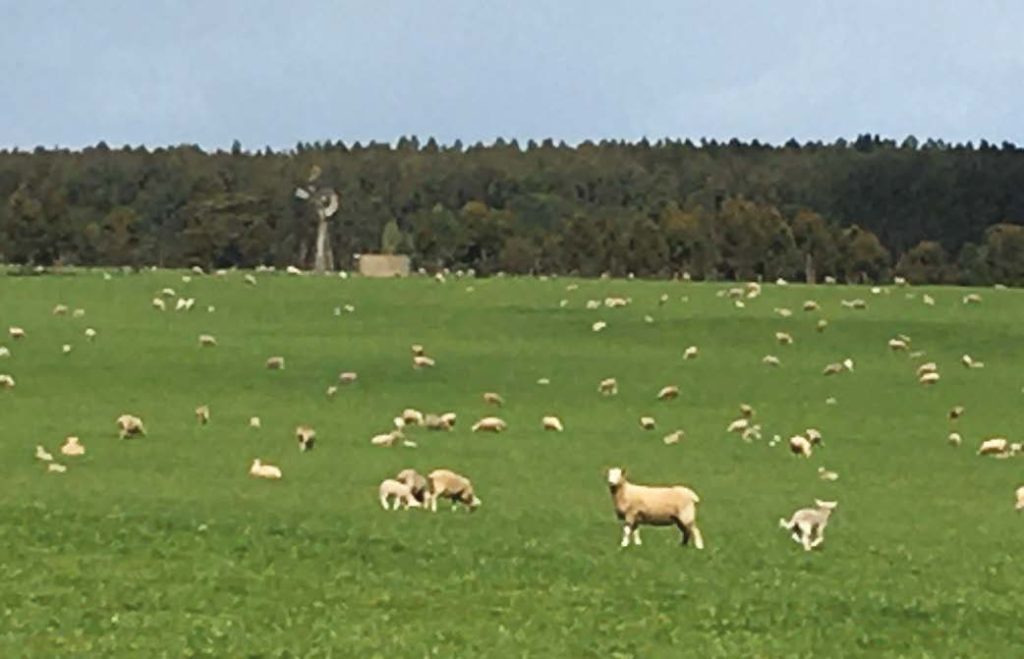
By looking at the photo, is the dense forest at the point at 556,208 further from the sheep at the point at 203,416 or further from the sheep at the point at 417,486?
the sheep at the point at 417,486

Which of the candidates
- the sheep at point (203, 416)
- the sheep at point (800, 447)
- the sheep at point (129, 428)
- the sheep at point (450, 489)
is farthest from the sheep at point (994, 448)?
the sheep at point (129, 428)

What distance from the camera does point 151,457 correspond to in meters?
23.0

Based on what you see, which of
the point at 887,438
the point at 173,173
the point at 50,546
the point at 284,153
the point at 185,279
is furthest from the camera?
the point at 284,153

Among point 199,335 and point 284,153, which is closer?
point 199,335

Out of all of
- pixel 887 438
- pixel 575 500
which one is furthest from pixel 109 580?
pixel 887 438

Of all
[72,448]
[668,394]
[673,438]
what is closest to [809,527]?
[673,438]

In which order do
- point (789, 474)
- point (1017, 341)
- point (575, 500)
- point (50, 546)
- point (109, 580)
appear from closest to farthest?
point (109, 580)
point (50, 546)
point (575, 500)
point (789, 474)
point (1017, 341)

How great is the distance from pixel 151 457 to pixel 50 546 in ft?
26.9

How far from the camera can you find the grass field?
12391 millimetres

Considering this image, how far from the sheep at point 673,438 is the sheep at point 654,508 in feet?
32.3

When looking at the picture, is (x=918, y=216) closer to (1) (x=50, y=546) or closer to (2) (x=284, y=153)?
(2) (x=284, y=153)

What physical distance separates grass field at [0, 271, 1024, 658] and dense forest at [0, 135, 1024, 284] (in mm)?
43820

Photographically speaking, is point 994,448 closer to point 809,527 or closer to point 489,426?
point 489,426

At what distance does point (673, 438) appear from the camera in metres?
25.6
